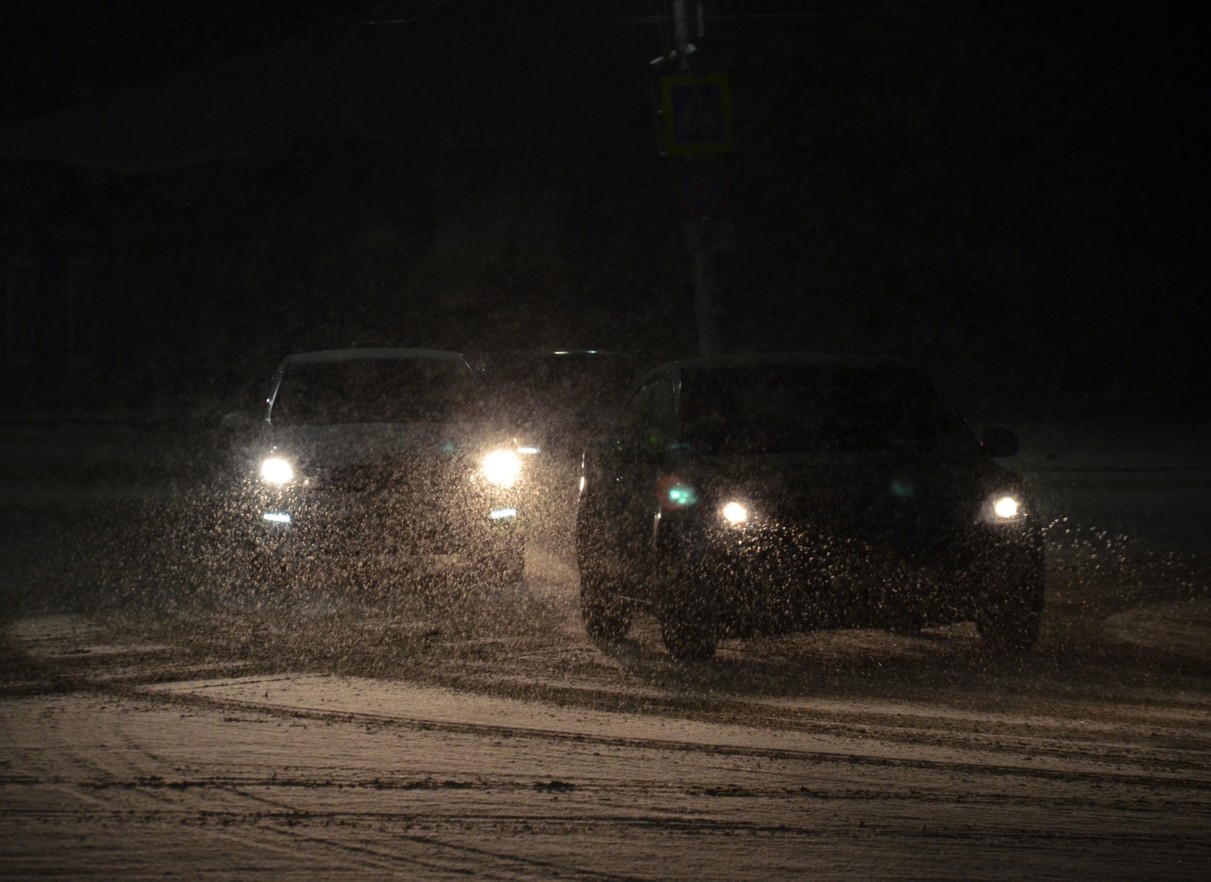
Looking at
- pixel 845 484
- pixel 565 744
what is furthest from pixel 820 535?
pixel 565 744

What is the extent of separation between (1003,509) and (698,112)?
26.7ft

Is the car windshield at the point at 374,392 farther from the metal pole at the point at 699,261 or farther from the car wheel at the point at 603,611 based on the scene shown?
the metal pole at the point at 699,261

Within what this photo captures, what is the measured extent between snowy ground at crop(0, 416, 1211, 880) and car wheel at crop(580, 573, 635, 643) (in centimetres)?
12

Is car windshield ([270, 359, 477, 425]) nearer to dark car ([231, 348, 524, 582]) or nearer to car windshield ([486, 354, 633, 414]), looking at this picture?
dark car ([231, 348, 524, 582])

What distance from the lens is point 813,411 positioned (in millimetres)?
8117

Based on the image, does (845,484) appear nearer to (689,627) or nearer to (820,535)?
(820,535)

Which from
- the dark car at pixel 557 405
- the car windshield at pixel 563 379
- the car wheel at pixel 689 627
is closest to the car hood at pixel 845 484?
the car wheel at pixel 689 627

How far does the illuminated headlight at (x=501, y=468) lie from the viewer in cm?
1033

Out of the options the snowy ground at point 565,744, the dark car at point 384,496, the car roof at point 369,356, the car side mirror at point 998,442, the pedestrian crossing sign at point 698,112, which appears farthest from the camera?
the pedestrian crossing sign at point 698,112

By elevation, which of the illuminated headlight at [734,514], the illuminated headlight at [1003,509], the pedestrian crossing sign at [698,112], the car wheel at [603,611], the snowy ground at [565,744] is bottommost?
the snowy ground at [565,744]

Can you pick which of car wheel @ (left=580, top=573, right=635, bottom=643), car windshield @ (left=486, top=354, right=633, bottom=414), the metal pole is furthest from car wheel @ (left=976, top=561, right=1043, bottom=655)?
car windshield @ (left=486, top=354, right=633, bottom=414)

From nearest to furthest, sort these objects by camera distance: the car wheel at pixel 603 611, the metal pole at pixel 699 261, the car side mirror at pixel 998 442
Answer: the car wheel at pixel 603 611 < the car side mirror at pixel 998 442 < the metal pole at pixel 699 261

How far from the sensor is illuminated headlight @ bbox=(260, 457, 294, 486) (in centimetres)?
1030

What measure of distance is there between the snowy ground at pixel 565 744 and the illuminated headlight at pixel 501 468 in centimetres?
90
